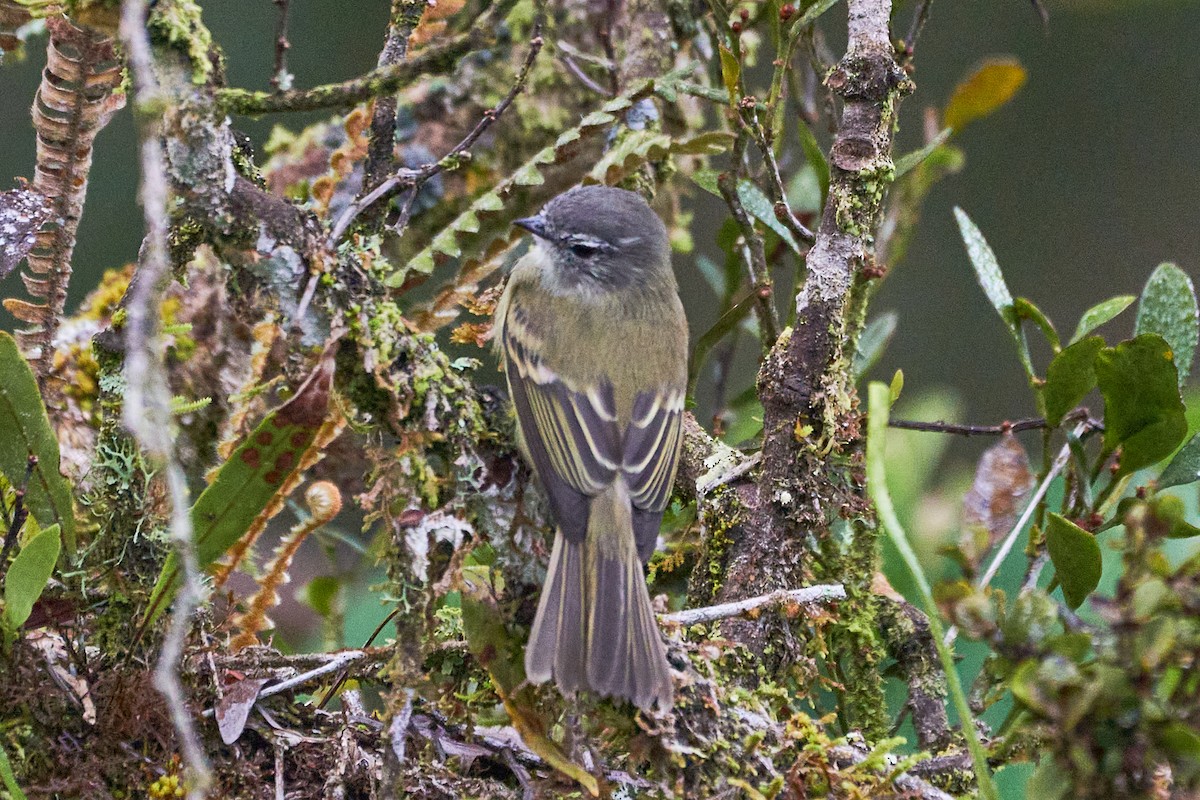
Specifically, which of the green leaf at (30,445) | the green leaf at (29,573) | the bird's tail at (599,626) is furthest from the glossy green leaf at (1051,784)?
the green leaf at (30,445)

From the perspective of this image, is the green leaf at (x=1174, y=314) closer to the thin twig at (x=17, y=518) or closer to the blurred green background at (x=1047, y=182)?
the thin twig at (x=17, y=518)

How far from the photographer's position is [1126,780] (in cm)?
127

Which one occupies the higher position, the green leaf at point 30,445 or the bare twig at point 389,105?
the bare twig at point 389,105

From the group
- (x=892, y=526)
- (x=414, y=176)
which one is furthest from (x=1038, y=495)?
(x=414, y=176)

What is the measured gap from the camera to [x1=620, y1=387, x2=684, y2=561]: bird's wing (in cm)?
219

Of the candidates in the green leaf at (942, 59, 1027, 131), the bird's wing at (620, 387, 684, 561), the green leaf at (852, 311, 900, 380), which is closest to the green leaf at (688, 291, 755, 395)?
the bird's wing at (620, 387, 684, 561)

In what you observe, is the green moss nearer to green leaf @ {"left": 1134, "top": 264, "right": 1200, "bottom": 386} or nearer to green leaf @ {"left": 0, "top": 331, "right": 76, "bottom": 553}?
green leaf @ {"left": 0, "top": 331, "right": 76, "bottom": 553}

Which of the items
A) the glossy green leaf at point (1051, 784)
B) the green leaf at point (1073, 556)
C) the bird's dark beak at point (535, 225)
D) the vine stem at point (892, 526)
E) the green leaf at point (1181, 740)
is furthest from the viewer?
the bird's dark beak at point (535, 225)

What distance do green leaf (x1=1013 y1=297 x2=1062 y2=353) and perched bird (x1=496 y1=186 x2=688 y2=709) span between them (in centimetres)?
74

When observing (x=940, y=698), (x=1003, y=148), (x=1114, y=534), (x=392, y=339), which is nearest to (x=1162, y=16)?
(x=1003, y=148)

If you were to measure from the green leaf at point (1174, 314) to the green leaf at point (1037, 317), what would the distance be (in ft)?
0.63

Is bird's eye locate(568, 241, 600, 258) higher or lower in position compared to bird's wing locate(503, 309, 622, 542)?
higher

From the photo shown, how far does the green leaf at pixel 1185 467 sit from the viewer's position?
2.20m

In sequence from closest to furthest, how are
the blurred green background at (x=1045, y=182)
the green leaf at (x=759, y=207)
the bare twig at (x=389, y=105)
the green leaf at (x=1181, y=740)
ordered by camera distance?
the green leaf at (x=1181, y=740) < the bare twig at (x=389, y=105) < the green leaf at (x=759, y=207) < the blurred green background at (x=1045, y=182)
